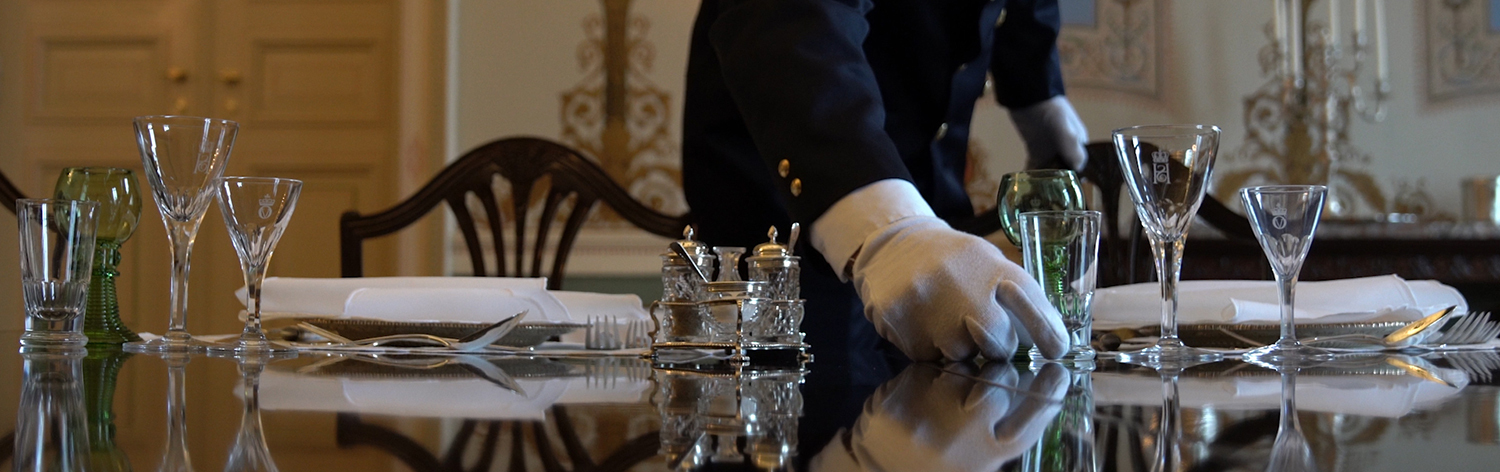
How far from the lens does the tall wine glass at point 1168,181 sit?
60 cm

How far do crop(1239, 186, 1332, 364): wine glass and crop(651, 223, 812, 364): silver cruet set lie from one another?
26 centimetres

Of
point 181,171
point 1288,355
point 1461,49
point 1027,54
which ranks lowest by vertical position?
point 1288,355

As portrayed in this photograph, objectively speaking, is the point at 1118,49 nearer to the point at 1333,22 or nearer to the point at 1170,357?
the point at 1333,22

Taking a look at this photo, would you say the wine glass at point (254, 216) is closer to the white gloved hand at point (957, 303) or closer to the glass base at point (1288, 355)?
the white gloved hand at point (957, 303)

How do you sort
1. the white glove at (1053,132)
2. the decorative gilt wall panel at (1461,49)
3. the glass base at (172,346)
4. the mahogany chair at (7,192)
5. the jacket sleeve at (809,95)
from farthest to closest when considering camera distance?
the decorative gilt wall panel at (1461,49)
the white glove at (1053,132)
the mahogany chair at (7,192)
the jacket sleeve at (809,95)
the glass base at (172,346)

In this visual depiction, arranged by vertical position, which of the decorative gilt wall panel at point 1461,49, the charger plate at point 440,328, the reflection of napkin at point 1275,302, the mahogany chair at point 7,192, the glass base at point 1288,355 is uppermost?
the decorative gilt wall panel at point 1461,49

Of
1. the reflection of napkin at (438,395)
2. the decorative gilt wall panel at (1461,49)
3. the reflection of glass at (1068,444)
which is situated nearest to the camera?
the reflection of glass at (1068,444)

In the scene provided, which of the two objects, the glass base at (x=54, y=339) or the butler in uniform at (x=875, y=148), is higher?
the butler in uniform at (x=875, y=148)

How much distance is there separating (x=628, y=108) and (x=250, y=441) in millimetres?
2084

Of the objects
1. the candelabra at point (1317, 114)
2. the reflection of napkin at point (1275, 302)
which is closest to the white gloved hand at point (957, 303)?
the reflection of napkin at point (1275, 302)

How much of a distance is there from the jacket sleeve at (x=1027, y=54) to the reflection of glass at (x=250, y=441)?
1.07 m

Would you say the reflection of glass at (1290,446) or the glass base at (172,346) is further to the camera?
the glass base at (172,346)

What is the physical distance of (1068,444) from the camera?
0.28 m

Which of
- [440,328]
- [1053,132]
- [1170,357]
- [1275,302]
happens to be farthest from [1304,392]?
[1053,132]
